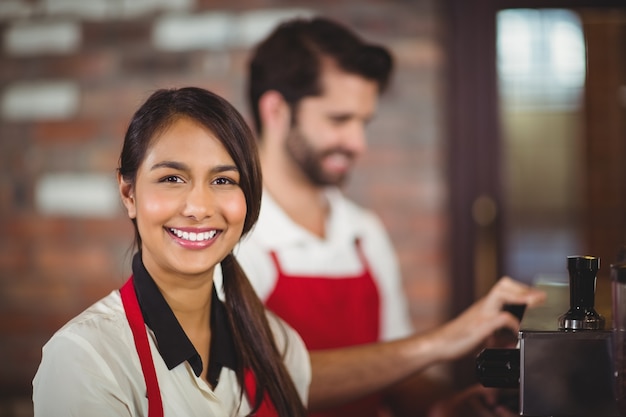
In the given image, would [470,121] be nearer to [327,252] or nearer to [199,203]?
[327,252]

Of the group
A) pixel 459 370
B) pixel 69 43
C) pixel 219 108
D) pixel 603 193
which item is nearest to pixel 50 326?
pixel 69 43

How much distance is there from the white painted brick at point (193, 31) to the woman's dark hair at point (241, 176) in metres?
2.18

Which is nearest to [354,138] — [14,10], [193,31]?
[193,31]

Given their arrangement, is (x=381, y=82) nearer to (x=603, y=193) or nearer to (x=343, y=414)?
(x=343, y=414)

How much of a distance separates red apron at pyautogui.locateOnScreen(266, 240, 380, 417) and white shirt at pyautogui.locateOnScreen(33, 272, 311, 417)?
90 centimetres

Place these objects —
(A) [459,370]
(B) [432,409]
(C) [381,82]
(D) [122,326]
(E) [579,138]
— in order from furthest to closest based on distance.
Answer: (E) [579,138]
(A) [459,370]
(C) [381,82]
(B) [432,409]
(D) [122,326]

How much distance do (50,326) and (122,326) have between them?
8.29 ft

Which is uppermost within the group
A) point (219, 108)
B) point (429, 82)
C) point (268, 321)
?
point (429, 82)

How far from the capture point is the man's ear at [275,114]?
253 centimetres

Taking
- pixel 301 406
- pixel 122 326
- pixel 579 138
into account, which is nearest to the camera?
pixel 122 326

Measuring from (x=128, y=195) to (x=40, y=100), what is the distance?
249 centimetres

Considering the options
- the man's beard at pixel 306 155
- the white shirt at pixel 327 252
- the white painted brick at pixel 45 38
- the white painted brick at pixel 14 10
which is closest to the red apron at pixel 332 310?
the white shirt at pixel 327 252

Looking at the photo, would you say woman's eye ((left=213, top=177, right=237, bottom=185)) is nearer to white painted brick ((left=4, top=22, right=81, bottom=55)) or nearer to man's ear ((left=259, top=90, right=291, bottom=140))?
man's ear ((left=259, top=90, right=291, bottom=140))

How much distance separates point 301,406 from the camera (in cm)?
158
